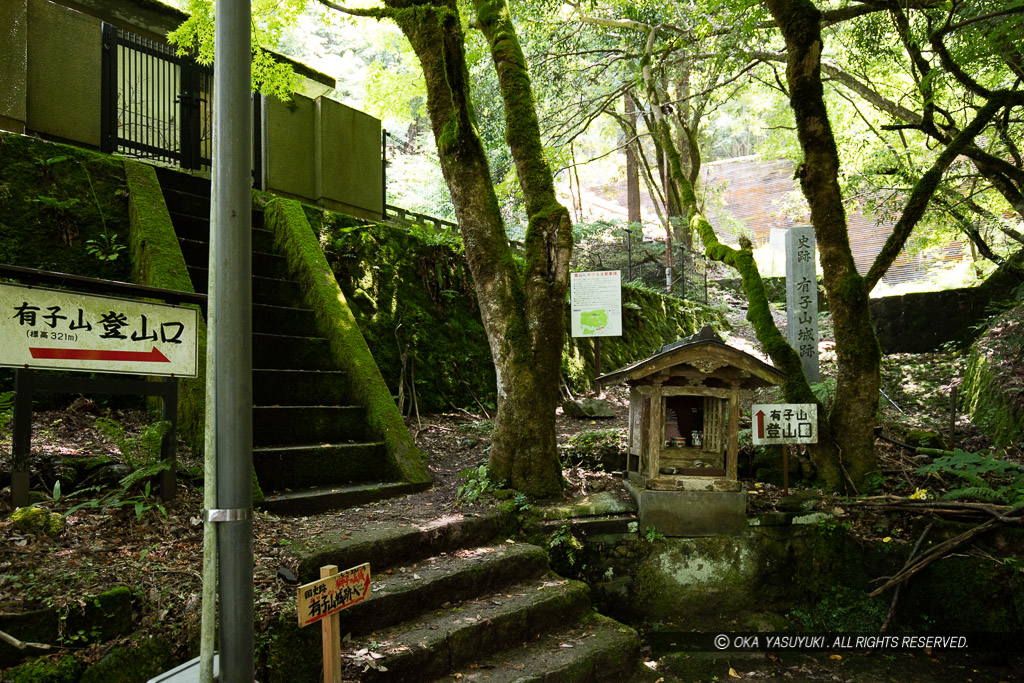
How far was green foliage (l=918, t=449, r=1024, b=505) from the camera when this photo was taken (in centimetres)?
590

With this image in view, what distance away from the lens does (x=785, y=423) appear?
6379mm

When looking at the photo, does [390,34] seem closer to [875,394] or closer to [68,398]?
[68,398]

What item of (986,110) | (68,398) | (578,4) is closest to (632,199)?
(578,4)

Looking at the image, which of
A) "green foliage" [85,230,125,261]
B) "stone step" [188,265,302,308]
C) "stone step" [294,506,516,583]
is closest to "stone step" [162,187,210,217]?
"stone step" [188,265,302,308]

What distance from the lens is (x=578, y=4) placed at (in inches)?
452

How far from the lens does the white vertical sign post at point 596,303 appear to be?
10820 mm

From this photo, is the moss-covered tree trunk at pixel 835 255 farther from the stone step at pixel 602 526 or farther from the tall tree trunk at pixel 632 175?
the tall tree trunk at pixel 632 175

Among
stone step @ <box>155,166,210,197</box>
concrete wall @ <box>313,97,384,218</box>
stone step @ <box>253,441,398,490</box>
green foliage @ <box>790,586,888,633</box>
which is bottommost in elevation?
green foliage @ <box>790,586,888,633</box>

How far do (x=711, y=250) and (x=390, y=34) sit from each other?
27.6 ft

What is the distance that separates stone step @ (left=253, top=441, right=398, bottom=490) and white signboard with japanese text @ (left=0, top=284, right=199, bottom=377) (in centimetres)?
141

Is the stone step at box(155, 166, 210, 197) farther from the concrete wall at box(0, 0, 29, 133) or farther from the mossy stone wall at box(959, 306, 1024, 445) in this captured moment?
the mossy stone wall at box(959, 306, 1024, 445)

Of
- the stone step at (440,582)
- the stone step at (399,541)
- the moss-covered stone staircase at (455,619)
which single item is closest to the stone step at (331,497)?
the stone step at (399,541)

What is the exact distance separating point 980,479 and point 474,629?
5335 mm

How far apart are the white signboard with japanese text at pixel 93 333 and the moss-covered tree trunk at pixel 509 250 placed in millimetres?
2812
